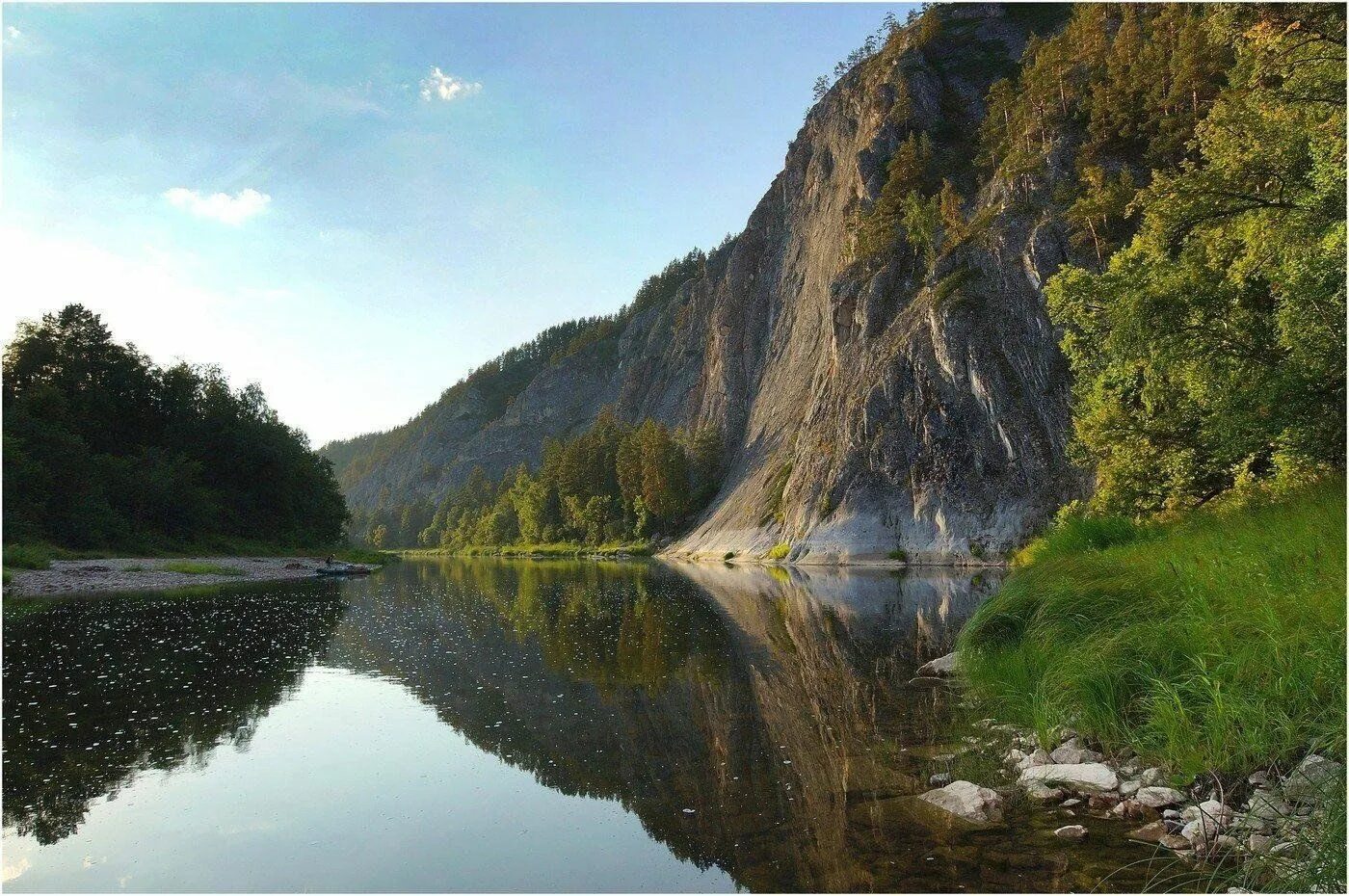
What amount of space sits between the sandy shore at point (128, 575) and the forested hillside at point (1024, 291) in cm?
4307

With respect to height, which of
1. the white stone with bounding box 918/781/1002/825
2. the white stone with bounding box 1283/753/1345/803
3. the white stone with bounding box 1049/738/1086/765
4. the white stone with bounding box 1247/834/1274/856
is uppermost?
the white stone with bounding box 1283/753/1345/803

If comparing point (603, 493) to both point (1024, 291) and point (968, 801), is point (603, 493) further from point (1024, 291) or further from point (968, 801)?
point (968, 801)

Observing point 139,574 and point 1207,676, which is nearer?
point 1207,676

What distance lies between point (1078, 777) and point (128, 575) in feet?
166

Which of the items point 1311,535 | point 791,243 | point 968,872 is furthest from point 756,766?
point 791,243

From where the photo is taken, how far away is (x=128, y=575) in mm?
44125

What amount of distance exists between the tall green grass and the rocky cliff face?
4643 cm

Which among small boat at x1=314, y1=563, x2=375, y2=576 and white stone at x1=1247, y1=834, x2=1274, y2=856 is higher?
white stone at x1=1247, y1=834, x2=1274, y2=856

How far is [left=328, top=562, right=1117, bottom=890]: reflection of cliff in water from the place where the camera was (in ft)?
25.3

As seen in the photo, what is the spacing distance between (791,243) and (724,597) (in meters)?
84.6

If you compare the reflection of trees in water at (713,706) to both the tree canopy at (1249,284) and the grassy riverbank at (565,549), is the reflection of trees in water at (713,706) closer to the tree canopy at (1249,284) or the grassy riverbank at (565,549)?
the tree canopy at (1249,284)

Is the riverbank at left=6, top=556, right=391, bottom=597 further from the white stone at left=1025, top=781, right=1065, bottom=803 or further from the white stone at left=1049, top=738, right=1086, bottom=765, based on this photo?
the white stone at left=1049, top=738, right=1086, bottom=765

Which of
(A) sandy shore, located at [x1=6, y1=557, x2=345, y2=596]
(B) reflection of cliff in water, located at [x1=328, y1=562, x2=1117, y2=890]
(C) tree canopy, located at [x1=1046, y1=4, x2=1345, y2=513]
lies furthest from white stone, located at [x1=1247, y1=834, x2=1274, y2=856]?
(A) sandy shore, located at [x1=6, y1=557, x2=345, y2=596]

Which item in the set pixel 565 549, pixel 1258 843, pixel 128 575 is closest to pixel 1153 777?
pixel 1258 843
